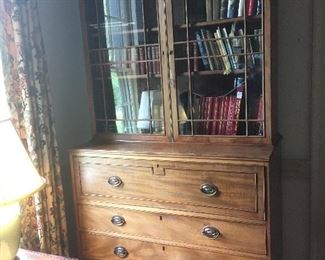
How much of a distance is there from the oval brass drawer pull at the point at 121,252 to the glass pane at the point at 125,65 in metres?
0.63

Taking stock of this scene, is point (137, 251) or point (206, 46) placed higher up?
point (206, 46)

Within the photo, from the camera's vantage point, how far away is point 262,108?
72.1 inches

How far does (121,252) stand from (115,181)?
398 mm

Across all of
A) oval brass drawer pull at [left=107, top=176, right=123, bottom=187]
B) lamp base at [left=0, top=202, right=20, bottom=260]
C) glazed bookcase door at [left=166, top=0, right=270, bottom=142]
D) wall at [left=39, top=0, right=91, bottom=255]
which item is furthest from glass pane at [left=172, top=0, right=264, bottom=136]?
lamp base at [left=0, top=202, right=20, bottom=260]

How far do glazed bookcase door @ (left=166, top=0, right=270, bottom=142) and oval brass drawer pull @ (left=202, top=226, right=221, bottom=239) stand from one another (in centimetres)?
43

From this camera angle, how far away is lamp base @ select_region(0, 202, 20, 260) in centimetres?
123

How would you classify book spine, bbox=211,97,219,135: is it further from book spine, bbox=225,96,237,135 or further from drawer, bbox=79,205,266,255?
drawer, bbox=79,205,266,255

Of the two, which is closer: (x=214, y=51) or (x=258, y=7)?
(x=258, y=7)

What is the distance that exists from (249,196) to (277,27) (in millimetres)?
891

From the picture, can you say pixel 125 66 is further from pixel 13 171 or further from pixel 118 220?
pixel 13 171

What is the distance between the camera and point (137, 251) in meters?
2.04

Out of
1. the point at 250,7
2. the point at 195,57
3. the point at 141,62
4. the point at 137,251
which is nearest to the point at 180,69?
the point at 195,57

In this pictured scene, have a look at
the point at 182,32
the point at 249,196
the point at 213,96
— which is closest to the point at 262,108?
the point at 213,96

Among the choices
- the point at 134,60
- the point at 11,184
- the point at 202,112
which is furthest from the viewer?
the point at 134,60
